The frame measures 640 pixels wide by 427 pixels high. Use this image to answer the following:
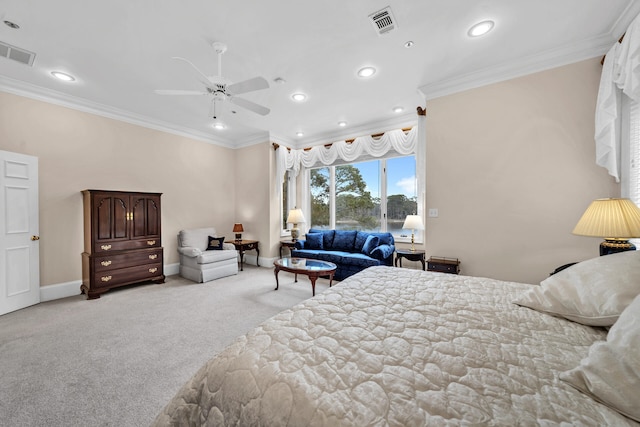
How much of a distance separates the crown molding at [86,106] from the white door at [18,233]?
0.90 metres

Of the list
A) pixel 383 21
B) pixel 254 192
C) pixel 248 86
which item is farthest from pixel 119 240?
pixel 383 21

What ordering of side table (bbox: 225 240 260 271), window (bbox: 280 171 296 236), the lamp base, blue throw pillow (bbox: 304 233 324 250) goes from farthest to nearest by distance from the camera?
window (bbox: 280 171 296 236), side table (bbox: 225 240 260 271), blue throw pillow (bbox: 304 233 324 250), the lamp base

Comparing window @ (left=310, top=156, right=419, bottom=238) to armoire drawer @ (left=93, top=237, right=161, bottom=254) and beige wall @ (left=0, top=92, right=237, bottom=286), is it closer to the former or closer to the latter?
beige wall @ (left=0, top=92, right=237, bottom=286)

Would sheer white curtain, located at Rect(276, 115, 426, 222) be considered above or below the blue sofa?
above

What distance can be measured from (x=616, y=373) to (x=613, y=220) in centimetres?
178

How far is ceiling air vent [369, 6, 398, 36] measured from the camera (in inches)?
81.3

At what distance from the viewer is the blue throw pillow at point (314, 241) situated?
508 centimetres

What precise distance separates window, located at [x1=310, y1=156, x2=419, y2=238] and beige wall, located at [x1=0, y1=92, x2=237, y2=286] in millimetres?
2612

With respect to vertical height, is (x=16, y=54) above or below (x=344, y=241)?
above

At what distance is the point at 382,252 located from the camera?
13.2ft

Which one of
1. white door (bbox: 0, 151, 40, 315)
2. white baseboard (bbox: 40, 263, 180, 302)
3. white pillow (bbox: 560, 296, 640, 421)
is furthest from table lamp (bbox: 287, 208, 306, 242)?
white pillow (bbox: 560, 296, 640, 421)

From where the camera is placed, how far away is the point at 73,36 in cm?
236

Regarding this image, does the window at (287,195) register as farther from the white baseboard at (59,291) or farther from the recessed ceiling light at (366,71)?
the white baseboard at (59,291)

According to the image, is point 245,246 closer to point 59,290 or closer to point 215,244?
point 215,244
